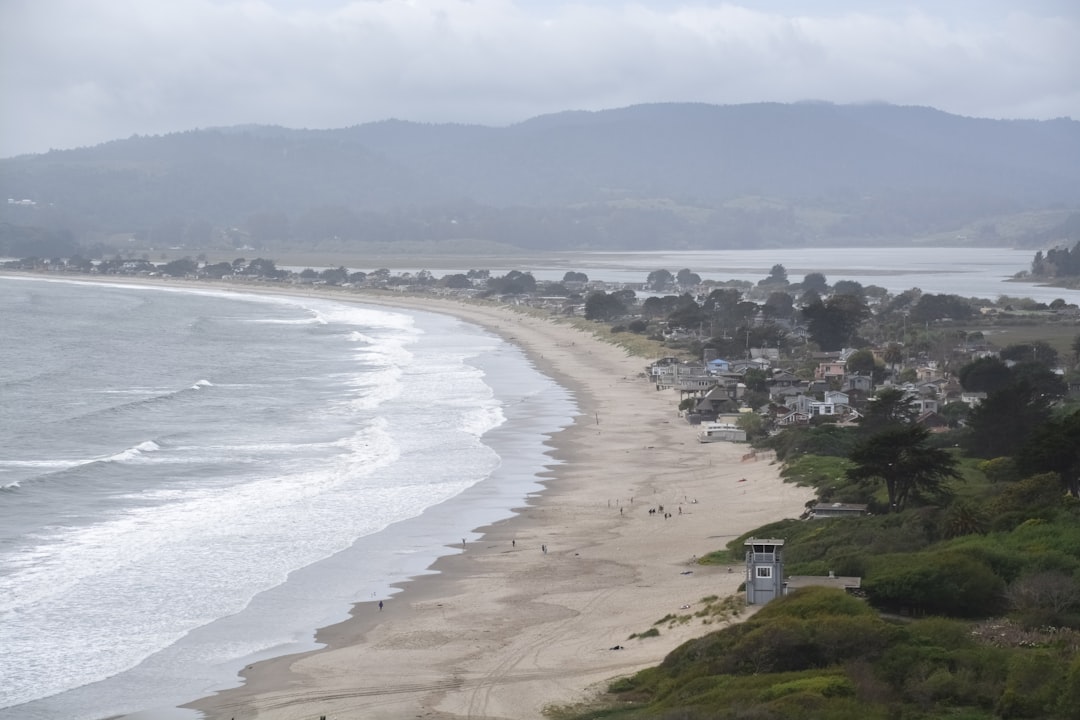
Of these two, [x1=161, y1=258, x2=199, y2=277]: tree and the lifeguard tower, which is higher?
[x1=161, y1=258, x2=199, y2=277]: tree

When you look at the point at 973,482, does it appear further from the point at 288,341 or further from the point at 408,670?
the point at 288,341

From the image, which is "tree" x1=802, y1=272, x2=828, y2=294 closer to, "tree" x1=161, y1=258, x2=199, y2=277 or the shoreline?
"tree" x1=161, y1=258, x2=199, y2=277

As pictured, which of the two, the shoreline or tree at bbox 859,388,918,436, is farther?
tree at bbox 859,388,918,436

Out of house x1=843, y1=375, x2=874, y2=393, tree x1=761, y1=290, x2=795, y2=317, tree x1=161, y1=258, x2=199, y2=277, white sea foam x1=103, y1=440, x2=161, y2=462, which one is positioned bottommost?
white sea foam x1=103, y1=440, x2=161, y2=462

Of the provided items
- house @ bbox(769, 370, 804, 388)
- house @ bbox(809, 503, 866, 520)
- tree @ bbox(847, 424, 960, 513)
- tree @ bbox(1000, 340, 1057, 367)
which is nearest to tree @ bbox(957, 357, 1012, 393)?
house @ bbox(769, 370, 804, 388)

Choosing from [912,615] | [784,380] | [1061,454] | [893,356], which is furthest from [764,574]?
[893,356]

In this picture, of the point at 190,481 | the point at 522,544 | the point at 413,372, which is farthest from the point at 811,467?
the point at 413,372

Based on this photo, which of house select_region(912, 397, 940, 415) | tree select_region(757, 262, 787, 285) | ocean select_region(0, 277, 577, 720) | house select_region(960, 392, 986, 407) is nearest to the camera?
ocean select_region(0, 277, 577, 720)
